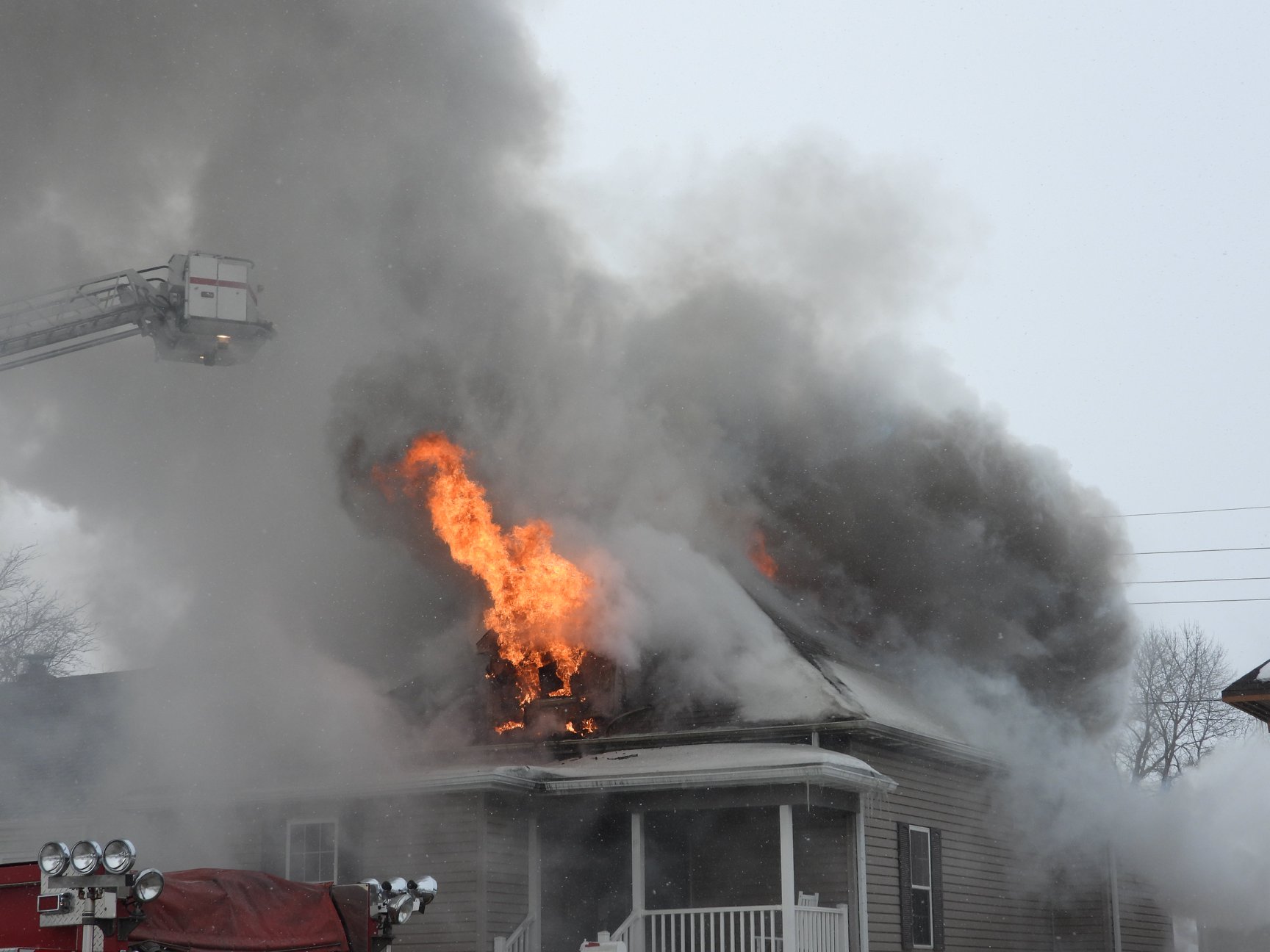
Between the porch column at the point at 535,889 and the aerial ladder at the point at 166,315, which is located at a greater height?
the aerial ladder at the point at 166,315

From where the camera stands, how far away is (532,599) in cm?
1816

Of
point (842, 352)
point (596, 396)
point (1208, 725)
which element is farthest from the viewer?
point (1208, 725)

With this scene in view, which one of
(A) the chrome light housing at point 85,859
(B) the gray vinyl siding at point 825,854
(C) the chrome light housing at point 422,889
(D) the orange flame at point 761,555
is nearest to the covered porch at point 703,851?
(B) the gray vinyl siding at point 825,854

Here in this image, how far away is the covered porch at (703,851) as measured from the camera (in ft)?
49.8

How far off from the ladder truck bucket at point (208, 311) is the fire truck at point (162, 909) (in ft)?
28.5

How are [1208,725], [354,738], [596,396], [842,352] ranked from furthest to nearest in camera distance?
[1208,725] < [842,352] < [596,396] < [354,738]

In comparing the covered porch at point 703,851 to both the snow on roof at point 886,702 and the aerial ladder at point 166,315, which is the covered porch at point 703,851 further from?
the aerial ladder at point 166,315

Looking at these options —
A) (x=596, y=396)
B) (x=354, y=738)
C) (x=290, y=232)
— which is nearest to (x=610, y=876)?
(x=354, y=738)

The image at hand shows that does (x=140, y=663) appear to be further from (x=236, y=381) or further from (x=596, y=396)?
(x=596, y=396)

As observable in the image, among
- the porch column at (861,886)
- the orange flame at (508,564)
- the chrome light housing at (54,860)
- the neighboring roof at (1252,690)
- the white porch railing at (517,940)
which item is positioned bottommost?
the white porch railing at (517,940)

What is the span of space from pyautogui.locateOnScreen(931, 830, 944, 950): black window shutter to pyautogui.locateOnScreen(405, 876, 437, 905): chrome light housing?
771cm

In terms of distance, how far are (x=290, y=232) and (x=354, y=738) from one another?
8.57 m

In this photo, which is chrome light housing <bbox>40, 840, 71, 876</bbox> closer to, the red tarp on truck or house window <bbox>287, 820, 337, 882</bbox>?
the red tarp on truck

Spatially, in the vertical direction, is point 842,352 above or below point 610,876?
above
